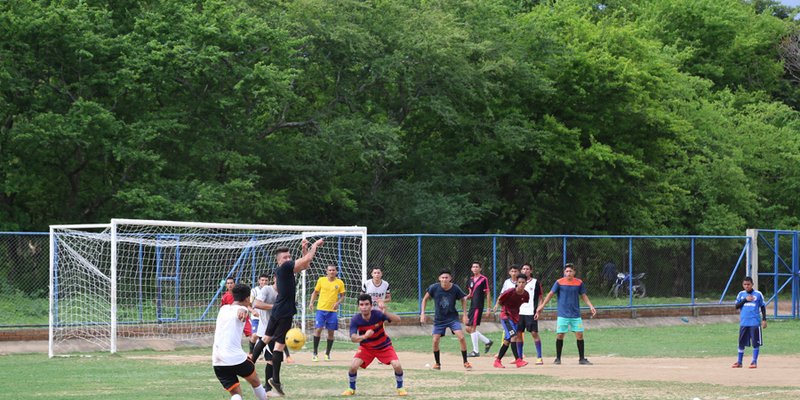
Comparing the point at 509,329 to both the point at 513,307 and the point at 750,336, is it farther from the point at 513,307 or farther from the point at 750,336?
the point at 750,336

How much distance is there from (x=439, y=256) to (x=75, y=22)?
1170 centimetres

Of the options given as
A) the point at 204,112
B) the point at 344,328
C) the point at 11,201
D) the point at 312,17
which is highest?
the point at 312,17

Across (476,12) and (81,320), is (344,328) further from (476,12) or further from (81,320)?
(476,12)

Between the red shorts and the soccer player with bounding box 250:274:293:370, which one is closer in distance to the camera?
the red shorts

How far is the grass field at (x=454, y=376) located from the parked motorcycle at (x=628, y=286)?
7761 mm

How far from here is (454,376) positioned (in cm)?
1945

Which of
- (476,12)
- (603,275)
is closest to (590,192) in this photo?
(476,12)

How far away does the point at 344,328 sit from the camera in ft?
100

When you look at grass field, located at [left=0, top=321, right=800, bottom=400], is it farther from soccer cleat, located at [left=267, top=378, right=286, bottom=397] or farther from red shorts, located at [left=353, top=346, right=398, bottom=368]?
red shorts, located at [left=353, top=346, right=398, bottom=368]

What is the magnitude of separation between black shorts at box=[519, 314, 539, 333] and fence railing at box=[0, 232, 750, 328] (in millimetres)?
9504

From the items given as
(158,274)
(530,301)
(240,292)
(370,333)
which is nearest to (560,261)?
(158,274)

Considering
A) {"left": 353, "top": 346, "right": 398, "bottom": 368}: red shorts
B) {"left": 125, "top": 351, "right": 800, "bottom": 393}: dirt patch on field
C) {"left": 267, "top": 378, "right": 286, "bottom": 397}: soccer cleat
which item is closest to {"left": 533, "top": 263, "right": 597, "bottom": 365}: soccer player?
{"left": 125, "top": 351, "right": 800, "bottom": 393}: dirt patch on field

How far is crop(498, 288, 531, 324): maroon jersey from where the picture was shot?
22.4 metres

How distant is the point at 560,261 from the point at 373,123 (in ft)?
28.4
